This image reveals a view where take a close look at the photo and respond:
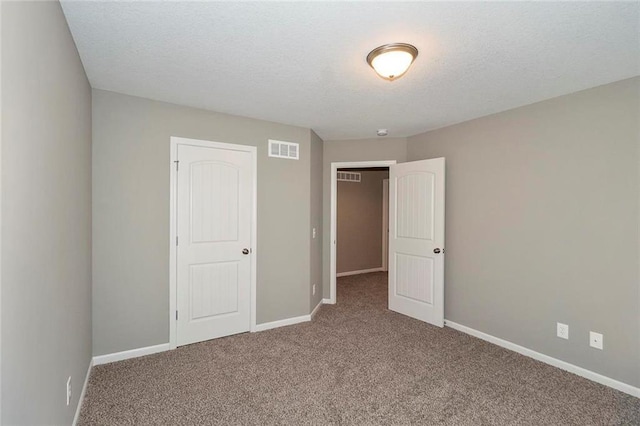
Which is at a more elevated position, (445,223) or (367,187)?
(367,187)

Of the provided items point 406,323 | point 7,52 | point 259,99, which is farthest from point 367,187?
point 7,52

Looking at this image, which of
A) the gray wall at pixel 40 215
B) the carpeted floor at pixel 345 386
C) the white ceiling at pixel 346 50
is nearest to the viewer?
the gray wall at pixel 40 215

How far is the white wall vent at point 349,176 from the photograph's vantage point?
690cm

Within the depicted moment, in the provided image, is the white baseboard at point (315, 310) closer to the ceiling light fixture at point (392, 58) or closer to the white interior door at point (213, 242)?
the white interior door at point (213, 242)

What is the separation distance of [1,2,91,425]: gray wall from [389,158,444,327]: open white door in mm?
3508

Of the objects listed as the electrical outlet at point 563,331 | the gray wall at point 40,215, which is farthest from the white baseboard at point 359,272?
the gray wall at point 40,215

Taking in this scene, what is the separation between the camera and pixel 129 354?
2949 millimetres

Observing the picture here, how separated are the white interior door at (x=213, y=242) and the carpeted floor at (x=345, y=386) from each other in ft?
A: 0.82

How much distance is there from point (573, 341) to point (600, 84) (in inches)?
86.3

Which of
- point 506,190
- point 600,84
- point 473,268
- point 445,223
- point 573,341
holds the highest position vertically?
point 600,84

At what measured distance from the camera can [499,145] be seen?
3.41 m

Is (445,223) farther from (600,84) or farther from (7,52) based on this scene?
(7,52)

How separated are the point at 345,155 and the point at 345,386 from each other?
3102mm

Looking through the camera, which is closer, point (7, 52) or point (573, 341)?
point (7, 52)
